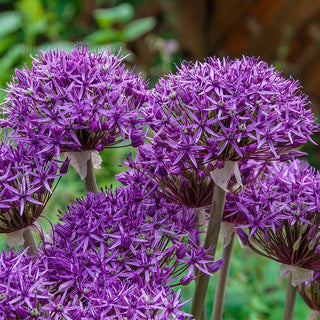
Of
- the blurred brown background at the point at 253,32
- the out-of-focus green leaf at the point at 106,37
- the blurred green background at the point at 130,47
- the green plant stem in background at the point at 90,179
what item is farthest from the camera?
the blurred brown background at the point at 253,32

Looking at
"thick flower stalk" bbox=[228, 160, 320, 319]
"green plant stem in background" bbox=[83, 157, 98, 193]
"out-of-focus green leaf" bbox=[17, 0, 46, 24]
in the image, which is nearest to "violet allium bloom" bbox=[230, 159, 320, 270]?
"thick flower stalk" bbox=[228, 160, 320, 319]

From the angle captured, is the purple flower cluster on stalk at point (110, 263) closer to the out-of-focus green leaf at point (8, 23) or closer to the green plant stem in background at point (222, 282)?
the green plant stem in background at point (222, 282)

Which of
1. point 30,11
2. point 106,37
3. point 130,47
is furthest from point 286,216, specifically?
point 130,47

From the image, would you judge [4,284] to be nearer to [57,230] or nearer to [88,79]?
[57,230]

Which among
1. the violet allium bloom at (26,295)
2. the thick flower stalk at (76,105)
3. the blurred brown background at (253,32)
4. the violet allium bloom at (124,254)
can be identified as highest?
the blurred brown background at (253,32)

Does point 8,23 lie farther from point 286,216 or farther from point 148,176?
point 286,216

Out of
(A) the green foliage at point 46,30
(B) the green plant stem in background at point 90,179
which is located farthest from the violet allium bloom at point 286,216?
(A) the green foliage at point 46,30
